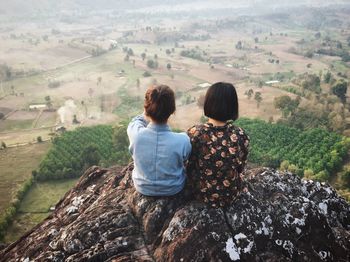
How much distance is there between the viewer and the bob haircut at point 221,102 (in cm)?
633

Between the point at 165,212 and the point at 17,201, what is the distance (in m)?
32.3

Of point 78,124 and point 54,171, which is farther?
point 78,124

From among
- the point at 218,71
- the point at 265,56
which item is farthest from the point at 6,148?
the point at 265,56

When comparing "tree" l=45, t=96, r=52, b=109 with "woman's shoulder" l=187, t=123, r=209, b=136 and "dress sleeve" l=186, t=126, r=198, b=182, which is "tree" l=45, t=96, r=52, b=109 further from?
"woman's shoulder" l=187, t=123, r=209, b=136

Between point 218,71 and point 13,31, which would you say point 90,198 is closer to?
point 218,71

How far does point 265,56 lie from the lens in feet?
422

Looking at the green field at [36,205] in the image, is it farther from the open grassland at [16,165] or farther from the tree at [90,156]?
the tree at [90,156]

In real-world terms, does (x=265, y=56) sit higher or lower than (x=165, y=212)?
lower

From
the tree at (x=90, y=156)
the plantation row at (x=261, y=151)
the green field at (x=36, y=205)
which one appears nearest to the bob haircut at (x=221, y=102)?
the green field at (x=36, y=205)

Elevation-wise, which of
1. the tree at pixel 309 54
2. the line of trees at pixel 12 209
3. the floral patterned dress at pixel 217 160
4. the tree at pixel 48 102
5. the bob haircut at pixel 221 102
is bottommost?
the tree at pixel 309 54

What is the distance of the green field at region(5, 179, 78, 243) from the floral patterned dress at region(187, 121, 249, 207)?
27.1m

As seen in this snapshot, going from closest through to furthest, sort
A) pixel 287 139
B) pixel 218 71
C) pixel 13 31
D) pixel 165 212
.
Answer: pixel 165 212, pixel 287 139, pixel 218 71, pixel 13 31

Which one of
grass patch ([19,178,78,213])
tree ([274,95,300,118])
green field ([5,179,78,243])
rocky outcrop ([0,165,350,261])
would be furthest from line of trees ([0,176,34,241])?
tree ([274,95,300,118])

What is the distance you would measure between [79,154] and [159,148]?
135 feet
